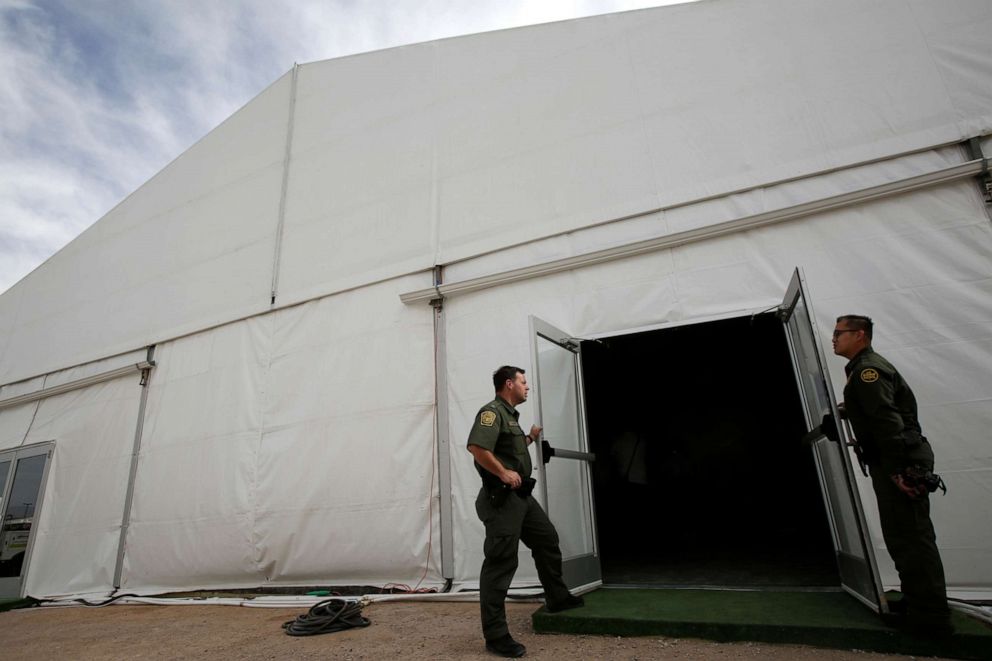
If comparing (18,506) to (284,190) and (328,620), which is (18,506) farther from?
(328,620)

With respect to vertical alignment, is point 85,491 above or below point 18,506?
above

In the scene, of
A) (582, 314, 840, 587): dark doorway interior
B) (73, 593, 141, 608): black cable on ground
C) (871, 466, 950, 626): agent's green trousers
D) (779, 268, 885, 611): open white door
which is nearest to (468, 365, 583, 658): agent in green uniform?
(779, 268, 885, 611): open white door

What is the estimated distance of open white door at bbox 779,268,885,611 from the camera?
239 centimetres

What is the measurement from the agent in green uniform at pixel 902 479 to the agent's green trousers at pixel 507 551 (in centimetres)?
151

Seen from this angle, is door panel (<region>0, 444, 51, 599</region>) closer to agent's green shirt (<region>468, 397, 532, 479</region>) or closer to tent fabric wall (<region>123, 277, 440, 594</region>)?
tent fabric wall (<region>123, 277, 440, 594</region>)

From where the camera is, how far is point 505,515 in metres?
2.63

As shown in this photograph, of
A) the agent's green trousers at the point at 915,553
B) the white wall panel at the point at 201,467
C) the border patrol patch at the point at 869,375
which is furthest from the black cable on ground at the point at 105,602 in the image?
the border patrol patch at the point at 869,375

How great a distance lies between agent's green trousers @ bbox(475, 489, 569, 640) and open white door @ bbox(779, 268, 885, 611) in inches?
55.8

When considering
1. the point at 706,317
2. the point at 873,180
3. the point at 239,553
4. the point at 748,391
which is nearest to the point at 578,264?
the point at 706,317

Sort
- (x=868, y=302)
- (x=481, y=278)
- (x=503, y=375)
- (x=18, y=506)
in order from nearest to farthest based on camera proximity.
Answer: (x=503, y=375)
(x=868, y=302)
(x=481, y=278)
(x=18, y=506)

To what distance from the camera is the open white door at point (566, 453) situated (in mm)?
3305

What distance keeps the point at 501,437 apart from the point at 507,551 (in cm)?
56

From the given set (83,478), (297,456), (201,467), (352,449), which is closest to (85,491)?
(83,478)

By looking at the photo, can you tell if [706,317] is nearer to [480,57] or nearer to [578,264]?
[578,264]
